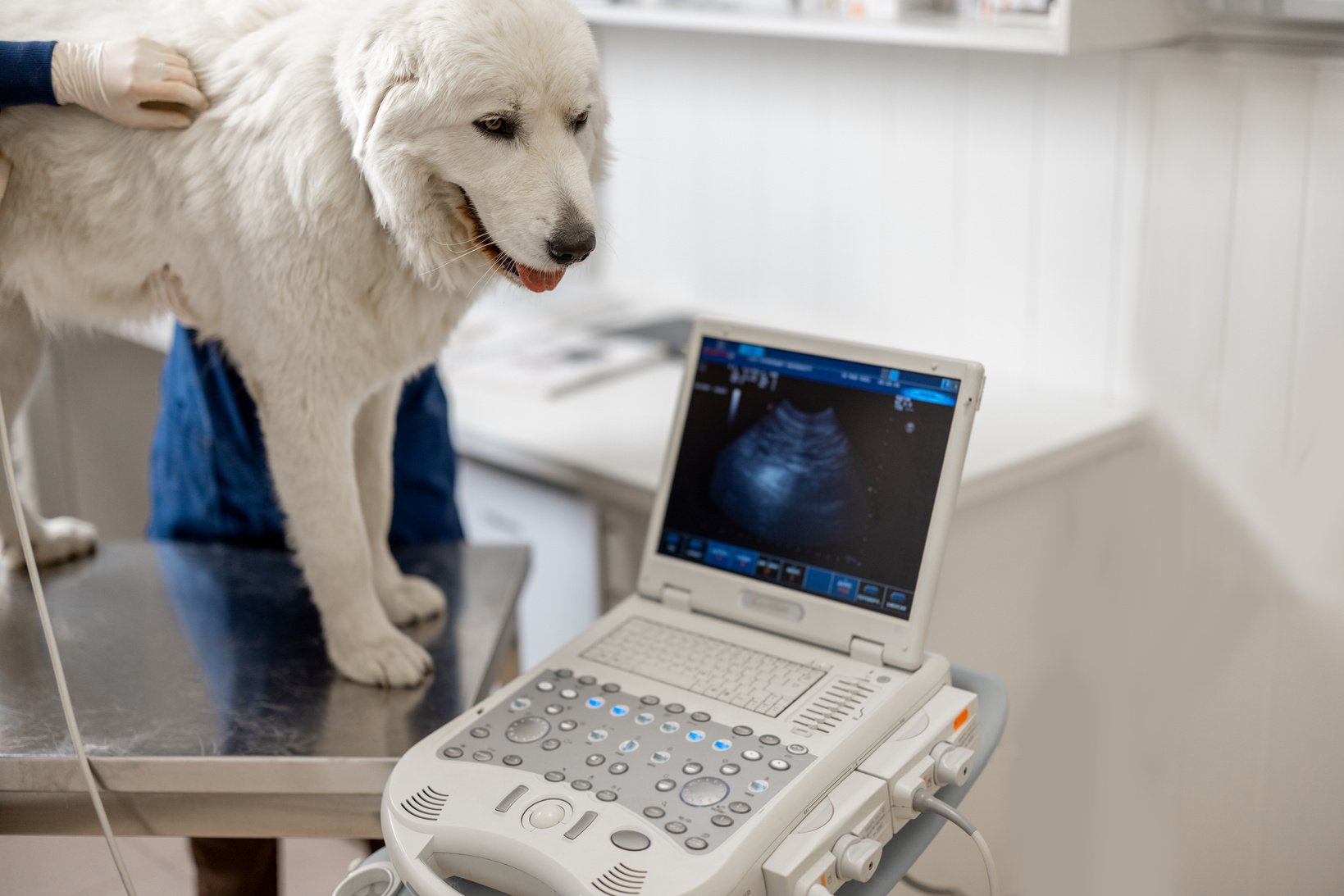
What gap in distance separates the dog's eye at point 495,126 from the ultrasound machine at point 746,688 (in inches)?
9.5

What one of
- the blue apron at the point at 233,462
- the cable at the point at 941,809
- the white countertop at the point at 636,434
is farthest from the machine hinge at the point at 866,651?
the blue apron at the point at 233,462

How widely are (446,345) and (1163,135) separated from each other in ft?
3.42

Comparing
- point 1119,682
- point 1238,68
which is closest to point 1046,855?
point 1119,682

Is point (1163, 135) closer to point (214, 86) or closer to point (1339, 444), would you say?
point (1339, 444)

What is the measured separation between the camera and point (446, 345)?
117 centimetres

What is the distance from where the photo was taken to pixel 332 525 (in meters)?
1.13

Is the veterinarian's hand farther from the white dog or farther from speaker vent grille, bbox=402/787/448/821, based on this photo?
speaker vent grille, bbox=402/787/448/821

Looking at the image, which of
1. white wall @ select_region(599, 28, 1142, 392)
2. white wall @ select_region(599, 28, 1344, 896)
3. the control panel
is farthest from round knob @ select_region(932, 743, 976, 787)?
white wall @ select_region(599, 28, 1142, 392)

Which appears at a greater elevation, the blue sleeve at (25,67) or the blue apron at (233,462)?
the blue sleeve at (25,67)

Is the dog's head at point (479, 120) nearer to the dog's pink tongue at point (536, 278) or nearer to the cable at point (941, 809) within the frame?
the dog's pink tongue at point (536, 278)

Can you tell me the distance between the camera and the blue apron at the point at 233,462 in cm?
144

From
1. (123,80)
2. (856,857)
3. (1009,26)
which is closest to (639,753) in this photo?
(856,857)

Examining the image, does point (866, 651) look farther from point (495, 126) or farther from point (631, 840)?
point (495, 126)

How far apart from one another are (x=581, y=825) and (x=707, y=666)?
21 centimetres
